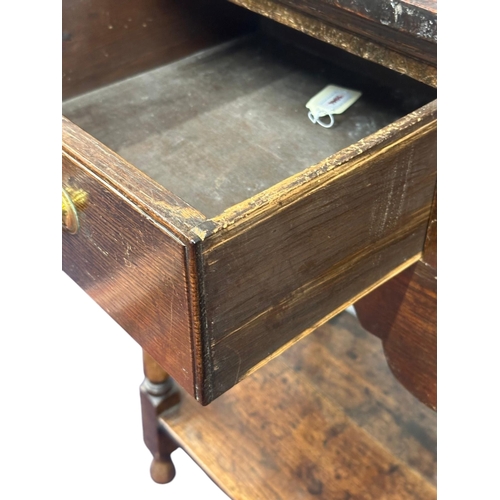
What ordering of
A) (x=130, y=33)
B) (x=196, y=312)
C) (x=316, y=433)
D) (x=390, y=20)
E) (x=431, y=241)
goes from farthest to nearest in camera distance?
1. (x=316, y=433)
2. (x=130, y=33)
3. (x=431, y=241)
4. (x=390, y=20)
5. (x=196, y=312)

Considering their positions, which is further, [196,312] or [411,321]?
[411,321]

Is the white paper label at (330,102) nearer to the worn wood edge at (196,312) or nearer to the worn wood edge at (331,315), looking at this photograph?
the worn wood edge at (331,315)

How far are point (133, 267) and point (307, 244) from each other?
0.49 feet

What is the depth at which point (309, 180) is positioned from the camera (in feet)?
1.67

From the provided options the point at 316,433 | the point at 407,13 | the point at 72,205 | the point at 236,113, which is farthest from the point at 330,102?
the point at 316,433

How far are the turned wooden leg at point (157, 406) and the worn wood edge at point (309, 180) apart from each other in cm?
57

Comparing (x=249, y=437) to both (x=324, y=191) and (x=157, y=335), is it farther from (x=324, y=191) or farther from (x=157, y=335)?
(x=324, y=191)

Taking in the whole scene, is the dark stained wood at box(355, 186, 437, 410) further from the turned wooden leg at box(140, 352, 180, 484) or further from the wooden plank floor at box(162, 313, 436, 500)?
the turned wooden leg at box(140, 352, 180, 484)

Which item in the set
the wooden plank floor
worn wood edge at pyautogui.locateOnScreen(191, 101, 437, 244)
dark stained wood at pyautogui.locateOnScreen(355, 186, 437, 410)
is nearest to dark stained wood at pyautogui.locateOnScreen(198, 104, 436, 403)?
worn wood edge at pyautogui.locateOnScreen(191, 101, 437, 244)

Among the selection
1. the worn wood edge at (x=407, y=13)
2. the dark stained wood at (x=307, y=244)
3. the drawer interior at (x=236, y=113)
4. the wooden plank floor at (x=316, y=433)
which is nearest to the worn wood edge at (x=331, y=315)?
the dark stained wood at (x=307, y=244)

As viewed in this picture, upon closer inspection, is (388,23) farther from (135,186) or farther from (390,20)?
(135,186)

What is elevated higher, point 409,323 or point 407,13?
point 407,13

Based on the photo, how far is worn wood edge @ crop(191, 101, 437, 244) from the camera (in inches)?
18.4

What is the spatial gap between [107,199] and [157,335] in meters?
0.13
